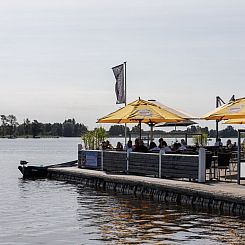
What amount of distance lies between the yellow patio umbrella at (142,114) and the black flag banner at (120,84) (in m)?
3.48

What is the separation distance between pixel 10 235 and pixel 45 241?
1251mm

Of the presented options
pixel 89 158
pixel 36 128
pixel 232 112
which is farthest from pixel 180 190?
pixel 36 128

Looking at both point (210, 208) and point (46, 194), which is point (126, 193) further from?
point (210, 208)

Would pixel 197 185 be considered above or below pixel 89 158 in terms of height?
below

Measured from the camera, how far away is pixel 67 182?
28.4 metres

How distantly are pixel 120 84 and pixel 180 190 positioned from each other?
34.2 feet

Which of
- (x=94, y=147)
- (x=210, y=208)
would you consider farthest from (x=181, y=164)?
(x=94, y=147)

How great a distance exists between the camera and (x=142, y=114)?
2444 centimetres

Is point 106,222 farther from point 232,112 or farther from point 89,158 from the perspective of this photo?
point 89,158

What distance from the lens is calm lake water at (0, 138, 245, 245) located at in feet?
47.9

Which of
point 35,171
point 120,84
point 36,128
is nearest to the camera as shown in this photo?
point 120,84

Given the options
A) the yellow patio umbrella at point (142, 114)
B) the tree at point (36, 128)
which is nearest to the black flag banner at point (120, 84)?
the yellow patio umbrella at point (142, 114)

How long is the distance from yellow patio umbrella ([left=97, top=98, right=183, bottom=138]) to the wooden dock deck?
2187 millimetres

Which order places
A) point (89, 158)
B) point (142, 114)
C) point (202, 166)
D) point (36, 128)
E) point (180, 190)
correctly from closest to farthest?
point (180, 190)
point (202, 166)
point (142, 114)
point (89, 158)
point (36, 128)
